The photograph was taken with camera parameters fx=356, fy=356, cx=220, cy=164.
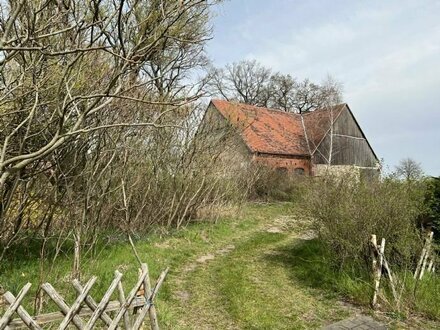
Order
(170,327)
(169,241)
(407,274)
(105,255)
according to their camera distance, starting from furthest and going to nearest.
→ (169,241) < (105,255) < (407,274) < (170,327)

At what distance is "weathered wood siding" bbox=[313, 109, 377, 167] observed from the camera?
93.4 feet

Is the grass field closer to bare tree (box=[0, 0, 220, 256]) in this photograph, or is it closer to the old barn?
bare tree (box=[0, 0, 220, 256])

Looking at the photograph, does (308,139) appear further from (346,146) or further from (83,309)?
(83,309)

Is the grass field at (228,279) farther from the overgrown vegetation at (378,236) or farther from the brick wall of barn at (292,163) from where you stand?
the brick wall of barn at (292,163)

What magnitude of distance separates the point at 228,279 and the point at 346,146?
24826 mm

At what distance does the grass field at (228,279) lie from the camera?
5.76 meters

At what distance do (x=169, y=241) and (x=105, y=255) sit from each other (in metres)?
2.54

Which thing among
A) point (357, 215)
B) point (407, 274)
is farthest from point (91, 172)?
point (407, 274)

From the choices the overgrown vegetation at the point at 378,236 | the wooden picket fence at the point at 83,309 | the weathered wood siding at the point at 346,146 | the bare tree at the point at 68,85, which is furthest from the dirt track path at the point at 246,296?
the weathered wood siding at the point at 346,146

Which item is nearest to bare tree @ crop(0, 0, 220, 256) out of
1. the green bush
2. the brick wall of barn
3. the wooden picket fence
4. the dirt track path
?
the wooden picket fence

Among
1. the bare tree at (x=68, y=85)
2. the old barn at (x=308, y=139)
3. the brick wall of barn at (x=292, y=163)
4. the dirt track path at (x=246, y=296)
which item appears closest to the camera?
the bare tree at (x=68, y=85)

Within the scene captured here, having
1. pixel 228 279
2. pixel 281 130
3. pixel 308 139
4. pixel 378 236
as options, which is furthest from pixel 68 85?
pixel 308 139

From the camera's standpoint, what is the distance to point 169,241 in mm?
10422

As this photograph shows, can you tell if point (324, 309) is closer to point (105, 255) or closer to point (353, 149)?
point (105, 255)
